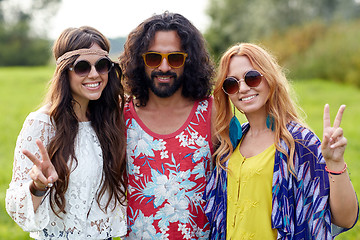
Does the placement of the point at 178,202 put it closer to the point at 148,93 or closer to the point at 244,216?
the point at 244,216

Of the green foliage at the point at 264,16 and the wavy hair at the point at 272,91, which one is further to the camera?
the green foliage at the point at 264,16

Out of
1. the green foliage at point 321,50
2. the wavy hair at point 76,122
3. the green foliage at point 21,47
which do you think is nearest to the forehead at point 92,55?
the wavy hair at point 76,122

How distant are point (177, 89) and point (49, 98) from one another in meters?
1.05

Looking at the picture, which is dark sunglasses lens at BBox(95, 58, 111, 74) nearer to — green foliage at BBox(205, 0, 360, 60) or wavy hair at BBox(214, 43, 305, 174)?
wavy hair at BBox(214, 43, 305, 174)

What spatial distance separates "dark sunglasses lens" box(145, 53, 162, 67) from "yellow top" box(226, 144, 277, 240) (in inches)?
43.6

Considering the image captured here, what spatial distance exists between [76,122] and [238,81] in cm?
122

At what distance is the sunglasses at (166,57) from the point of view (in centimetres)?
356

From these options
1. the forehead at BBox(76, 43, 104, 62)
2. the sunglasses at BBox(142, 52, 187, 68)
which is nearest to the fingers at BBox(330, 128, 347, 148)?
the sunglasses at BBox(142, 52, 187, 68)

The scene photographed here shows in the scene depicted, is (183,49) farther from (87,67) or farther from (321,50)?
(321,50)

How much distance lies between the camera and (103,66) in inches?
129

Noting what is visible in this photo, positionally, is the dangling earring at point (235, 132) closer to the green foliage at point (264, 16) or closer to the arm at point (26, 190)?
the arm at point (26, 190)

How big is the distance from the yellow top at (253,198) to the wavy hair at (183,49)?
976 mm

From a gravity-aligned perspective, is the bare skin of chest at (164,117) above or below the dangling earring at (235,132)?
above

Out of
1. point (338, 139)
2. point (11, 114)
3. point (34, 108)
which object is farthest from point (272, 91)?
point (11, 114)
